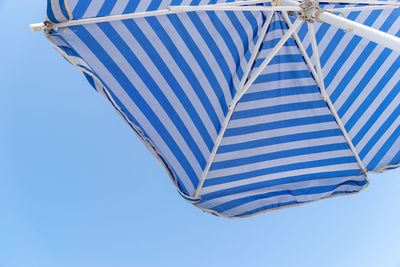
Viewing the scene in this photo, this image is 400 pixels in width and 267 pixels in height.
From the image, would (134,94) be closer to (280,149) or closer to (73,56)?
(73,56)

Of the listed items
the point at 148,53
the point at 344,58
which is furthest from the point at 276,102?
the point at 148,53

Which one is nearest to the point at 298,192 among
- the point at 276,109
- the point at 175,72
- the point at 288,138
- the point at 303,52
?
the point at 288,138

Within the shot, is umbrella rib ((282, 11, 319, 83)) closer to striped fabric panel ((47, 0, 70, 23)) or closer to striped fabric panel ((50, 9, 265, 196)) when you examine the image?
striped fabric panel ((50, 9, 265, 196))

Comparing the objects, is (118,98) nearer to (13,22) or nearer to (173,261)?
(13,22)

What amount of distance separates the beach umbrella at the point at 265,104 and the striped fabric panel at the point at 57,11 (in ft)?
2.13

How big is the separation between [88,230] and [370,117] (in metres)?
4.64

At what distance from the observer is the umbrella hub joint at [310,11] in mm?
2691

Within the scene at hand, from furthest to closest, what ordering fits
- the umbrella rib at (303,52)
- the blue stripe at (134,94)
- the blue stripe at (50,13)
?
the umbrella rib at (303,52)
the blue stripe at (134,94)
the blue stripe at (50,13)

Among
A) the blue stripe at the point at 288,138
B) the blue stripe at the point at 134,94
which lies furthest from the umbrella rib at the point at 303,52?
the blue stripe at the point at 134,94

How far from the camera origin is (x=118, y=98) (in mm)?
3115

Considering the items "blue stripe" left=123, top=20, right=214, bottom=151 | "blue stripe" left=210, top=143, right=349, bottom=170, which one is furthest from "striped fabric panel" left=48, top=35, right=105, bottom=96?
"blue stripe" left=210, top=143, right=349, bottom=170

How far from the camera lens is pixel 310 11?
107 inches

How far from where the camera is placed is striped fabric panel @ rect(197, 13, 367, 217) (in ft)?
11.9

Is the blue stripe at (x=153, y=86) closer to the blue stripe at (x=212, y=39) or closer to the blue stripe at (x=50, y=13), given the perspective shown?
the blue stripe at (x=50, y=13)
